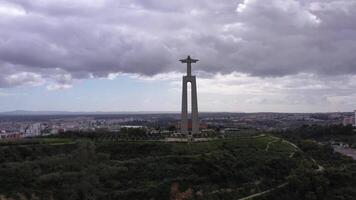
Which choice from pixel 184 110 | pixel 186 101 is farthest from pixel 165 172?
pixel 186 101

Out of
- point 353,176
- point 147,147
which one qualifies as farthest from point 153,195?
point 353,176

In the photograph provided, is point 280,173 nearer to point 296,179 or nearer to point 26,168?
point 296,179

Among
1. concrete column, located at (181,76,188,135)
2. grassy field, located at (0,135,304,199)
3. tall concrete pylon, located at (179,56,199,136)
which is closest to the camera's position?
grassy field, located at (0,135,304,199)

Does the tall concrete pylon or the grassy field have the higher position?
the tall concrete pylon

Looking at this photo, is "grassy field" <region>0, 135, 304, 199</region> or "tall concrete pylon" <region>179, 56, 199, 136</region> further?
"tall concrete pylon" <region>179, 56, 199, 136</region>

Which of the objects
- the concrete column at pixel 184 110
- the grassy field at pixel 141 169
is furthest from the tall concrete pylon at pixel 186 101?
the grassy field at pixel 141 169

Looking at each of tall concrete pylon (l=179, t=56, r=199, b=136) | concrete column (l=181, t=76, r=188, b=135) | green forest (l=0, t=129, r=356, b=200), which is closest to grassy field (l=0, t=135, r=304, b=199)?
green forest (l=0, t=129, r=356, b=200)

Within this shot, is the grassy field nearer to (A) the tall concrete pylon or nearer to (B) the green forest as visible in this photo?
(B) the green forest

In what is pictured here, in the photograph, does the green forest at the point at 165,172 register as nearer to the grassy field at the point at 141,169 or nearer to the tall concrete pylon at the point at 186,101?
the grassy field at the point at 141,169

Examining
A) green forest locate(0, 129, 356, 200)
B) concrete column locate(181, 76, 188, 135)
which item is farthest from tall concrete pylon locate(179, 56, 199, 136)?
green forest locate(0, 129, 356, 200)

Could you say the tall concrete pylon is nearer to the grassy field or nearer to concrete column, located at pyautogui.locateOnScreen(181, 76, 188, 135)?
concrete column, located at pyautogui.locateOnScreen(181, 76, 188, 135)

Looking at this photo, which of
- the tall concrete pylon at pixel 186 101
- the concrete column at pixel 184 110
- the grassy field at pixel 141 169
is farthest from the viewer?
the concrete column at pixel 184 110

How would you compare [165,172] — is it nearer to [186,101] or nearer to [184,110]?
[184,110]

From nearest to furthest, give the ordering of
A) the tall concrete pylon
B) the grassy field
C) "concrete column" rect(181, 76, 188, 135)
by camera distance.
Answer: the grassy field
the tall concrete pylon
"concrete column" rect(181, 76, 188, 135)
